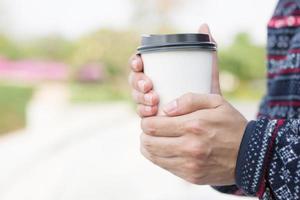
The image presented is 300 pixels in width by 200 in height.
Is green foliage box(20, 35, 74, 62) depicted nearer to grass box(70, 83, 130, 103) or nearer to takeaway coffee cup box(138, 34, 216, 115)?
grass box(70, 83, 130, 103)

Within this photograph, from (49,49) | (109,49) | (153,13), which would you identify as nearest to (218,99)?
(109,49)

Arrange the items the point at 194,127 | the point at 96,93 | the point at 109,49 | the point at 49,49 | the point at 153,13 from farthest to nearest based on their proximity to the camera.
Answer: the point at 49,49
the point at 153,13
the point at 109,49
the point at 96,93
the point at 194,127

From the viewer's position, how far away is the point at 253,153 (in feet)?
2.77

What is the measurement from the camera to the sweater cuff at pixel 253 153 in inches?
33.1

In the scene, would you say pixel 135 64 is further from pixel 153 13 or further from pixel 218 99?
pixel 153 13

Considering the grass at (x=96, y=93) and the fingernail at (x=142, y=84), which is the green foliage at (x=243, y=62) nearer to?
the grass at (x=96, y=93)

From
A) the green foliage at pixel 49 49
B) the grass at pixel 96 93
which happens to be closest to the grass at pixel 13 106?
the grass at pixel 96 93

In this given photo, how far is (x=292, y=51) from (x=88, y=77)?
984 centimetres

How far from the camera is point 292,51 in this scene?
3.83 feet

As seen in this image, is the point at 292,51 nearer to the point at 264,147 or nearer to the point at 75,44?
the point at 264,147

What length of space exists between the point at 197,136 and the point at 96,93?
9.35 metres

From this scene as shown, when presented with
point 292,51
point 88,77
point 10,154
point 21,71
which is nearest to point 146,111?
point 292,51

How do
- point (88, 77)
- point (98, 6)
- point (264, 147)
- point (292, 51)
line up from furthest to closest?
point (98, 6)
point (88, 77)
point (292, 51)
point (264, 147)

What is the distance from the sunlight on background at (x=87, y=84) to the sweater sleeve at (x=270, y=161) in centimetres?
319
